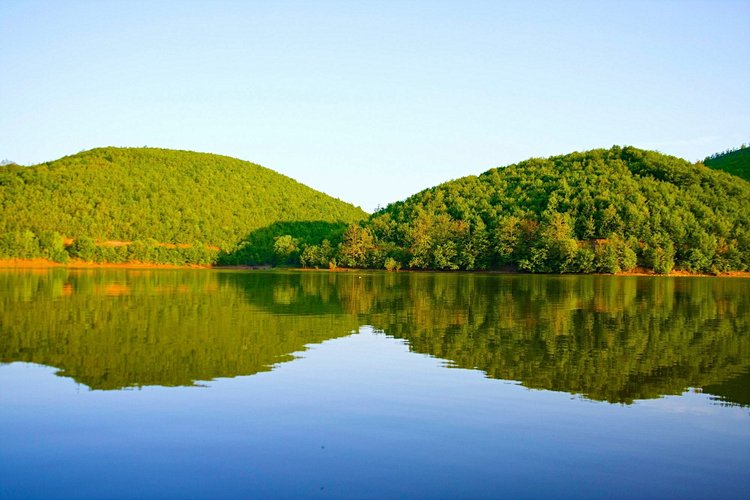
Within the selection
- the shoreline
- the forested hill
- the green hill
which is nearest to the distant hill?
the forested hill

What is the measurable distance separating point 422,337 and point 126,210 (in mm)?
150281

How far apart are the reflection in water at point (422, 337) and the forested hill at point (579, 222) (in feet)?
213

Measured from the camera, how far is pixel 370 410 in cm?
1388

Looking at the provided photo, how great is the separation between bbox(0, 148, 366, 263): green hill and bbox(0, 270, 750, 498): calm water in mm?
122743

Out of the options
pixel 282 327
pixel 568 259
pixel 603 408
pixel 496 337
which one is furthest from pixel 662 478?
pixel 568 259

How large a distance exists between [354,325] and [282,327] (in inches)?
136

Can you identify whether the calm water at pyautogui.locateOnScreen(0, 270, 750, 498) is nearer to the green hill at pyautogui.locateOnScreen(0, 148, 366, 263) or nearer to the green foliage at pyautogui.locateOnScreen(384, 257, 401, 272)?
the green foliage at pyautogui.locateOnScreen(384, 257, 401, 272)

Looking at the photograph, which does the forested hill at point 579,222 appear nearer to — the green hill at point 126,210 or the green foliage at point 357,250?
the green foliage at point 357,250

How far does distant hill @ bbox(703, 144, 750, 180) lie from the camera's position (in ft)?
518

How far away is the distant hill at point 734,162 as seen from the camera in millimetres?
157800

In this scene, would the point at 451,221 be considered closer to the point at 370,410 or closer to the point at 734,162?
the point at 734,162

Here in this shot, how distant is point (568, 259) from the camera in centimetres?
10069

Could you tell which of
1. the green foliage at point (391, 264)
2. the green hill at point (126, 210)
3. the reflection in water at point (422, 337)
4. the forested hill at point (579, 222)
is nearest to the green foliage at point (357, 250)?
the forested hill at point (579, 222)

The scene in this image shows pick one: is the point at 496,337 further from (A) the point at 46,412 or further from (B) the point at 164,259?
(B) the point at 164,259
